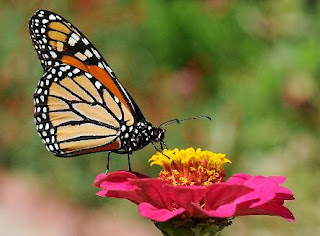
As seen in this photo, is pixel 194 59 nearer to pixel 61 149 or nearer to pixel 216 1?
pixel 216 1

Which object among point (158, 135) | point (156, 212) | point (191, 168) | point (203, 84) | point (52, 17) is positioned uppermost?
point (203, 84)

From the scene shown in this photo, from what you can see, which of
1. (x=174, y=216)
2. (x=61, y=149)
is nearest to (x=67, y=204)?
(x=61, y=149)

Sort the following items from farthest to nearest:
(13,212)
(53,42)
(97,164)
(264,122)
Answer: (13,212) < (97,164) < (264,122) < (53,42)

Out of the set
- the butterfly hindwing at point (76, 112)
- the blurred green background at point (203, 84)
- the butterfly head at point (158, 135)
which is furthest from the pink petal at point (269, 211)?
the blurred green background at point (203, 84)

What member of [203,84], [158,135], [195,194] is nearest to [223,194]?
[195,194]

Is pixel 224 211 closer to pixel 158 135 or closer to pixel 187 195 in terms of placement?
pixel 187 195

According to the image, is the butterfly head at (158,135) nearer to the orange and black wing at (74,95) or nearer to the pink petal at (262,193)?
the orange and black wing at (74,95)

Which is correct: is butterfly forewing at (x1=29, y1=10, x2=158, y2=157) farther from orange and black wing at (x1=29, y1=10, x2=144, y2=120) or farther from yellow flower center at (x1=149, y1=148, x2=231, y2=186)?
yellow flower center at (x1=149, y1=148, x2=231, y2=186)
